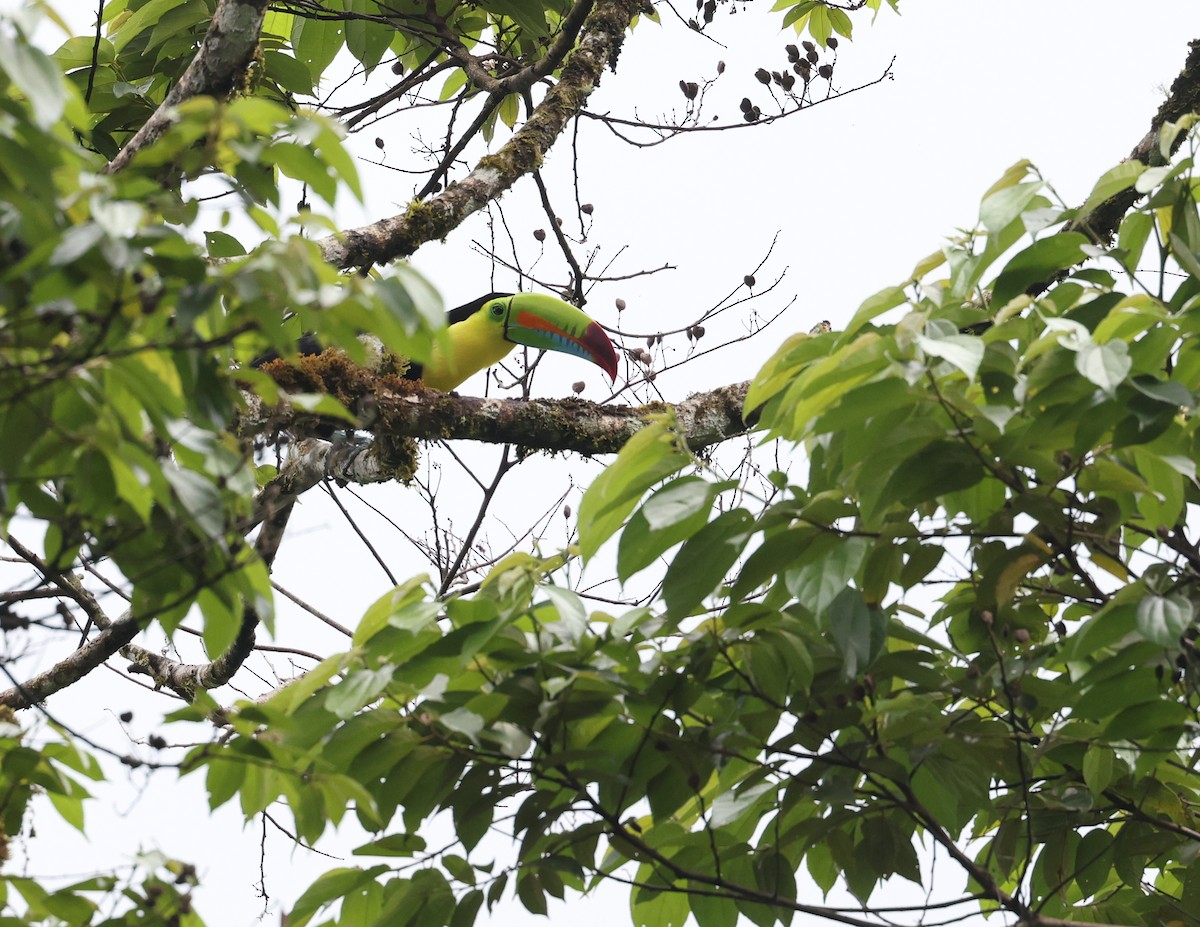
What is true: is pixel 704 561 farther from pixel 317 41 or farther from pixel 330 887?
pixel 317 41

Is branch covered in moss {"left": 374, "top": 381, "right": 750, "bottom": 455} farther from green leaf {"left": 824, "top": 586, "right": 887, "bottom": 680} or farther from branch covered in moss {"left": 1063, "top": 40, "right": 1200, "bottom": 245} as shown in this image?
green leaf {"left": 824, "top": 586, "right": 887, "bottom": 680}

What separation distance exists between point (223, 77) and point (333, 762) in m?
1.98

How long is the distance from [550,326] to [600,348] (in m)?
0.25

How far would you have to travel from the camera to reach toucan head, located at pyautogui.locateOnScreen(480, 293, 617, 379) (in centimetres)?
481

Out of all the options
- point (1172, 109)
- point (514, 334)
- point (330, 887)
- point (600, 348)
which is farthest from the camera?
point (514, 334)

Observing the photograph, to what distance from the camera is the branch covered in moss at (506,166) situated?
350cm

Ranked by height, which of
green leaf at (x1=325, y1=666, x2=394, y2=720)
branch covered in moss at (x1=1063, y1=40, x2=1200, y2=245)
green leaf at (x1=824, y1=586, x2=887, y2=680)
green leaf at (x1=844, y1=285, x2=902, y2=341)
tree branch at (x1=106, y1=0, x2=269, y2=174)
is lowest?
green leaf at (x1=824, y1=586, x2=887, y2=680)

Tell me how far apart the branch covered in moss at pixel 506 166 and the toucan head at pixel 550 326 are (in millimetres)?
918

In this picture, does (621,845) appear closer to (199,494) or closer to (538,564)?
(538,564)

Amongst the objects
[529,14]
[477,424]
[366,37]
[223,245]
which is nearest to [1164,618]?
[477,424]

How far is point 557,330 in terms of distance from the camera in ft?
16.1

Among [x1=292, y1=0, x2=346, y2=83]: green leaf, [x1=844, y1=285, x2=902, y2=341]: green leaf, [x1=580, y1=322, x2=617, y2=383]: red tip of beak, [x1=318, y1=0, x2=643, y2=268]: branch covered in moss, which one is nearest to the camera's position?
[x1=844, y1=285, x2=902, y2=341]: green leaf

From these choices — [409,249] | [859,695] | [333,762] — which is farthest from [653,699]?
[409,249]

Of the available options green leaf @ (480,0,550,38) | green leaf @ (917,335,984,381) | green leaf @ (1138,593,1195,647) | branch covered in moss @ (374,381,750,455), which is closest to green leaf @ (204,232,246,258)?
branch covered in moss @ (374,381,750,455)
